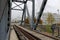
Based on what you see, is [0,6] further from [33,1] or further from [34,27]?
[33,1]

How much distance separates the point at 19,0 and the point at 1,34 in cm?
1038

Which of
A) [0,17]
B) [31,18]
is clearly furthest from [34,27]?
[0,17]

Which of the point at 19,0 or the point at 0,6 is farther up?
the point at 19,0

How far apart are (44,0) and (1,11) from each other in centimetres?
212

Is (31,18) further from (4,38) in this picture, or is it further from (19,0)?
(19,0)

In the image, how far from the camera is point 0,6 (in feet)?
16.2

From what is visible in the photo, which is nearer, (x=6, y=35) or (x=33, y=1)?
→ (x=6, y=35)

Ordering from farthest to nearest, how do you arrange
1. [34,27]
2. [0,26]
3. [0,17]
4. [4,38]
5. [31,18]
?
[31,18], [34,27], [4,38], [0,26], [0,17]

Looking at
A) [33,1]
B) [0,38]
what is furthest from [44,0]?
[33,1]

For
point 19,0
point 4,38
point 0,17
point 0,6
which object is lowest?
point 4,38

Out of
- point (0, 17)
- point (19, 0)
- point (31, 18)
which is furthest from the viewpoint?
point (19, 0)

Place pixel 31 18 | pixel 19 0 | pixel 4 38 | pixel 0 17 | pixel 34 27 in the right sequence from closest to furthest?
pixel 0 17
pixel 4 38
pixel 34 27
pixel 31 18
pixel 19 0

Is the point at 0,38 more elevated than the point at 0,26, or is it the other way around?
the point at 0,26

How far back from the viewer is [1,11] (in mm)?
5008
